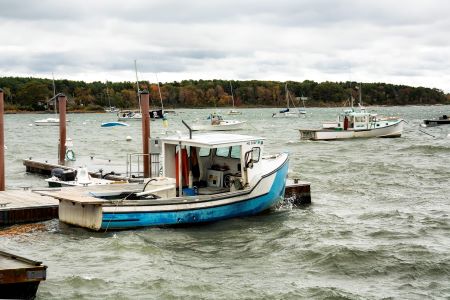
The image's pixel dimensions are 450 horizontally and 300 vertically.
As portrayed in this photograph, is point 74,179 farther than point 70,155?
No

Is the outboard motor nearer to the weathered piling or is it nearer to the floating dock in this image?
the weathered piling

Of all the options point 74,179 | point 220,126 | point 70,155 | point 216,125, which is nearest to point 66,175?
point 74,179

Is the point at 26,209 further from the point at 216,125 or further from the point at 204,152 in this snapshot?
the point at 216,125

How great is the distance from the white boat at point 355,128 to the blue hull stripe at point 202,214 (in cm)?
3744

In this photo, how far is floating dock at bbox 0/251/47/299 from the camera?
39.5 feet

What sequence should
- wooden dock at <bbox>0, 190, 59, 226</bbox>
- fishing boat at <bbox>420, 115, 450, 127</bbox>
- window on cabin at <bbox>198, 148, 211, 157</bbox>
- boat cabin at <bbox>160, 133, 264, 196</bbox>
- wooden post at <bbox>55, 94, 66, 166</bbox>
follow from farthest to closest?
fishing boat at <bbox>420, 115, 450, 127</bbox>, wooden post at <bbox>55, 94, 66, 166</bbox>, window on cabin at <bbox>198, 148, 211, 157</bbox>, boat cabin at <bbox>160, 133, 264, 196</bbox>, wooden dock at <bbox>0, 190, 59, 226</bbox>

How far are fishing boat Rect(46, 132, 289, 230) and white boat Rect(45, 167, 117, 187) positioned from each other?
2612mm

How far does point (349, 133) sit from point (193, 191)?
3961 centimetres

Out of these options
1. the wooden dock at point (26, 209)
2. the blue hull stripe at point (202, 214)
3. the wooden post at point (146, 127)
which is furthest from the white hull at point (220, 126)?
the wooden dock at point (26, 209)

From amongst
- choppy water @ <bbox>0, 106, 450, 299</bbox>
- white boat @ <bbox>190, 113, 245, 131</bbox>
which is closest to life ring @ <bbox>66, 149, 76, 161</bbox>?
choppy water @ <bbox>0, 106, 450, 299</bbox>

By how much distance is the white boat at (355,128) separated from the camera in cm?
5881

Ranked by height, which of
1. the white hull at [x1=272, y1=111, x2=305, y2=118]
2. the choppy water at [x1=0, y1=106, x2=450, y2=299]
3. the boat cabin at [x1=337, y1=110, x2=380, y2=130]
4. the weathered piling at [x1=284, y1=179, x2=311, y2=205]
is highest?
the boat cabin at [x1=337, y1=110, x2=380, y2=130]

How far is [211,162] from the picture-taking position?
2156 centimetres

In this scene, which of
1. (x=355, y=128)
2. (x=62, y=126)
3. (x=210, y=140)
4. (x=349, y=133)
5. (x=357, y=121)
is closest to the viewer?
(x=210, y=140)
